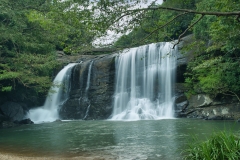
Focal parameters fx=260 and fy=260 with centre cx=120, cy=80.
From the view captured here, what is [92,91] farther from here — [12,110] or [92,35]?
[92,35]

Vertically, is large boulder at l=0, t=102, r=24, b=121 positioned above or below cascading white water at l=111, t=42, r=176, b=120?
below

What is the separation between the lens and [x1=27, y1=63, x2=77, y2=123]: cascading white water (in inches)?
959

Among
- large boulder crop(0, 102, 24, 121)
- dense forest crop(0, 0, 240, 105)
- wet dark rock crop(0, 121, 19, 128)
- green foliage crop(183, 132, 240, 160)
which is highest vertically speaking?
dense forest crop(0, 0, 240, 105)

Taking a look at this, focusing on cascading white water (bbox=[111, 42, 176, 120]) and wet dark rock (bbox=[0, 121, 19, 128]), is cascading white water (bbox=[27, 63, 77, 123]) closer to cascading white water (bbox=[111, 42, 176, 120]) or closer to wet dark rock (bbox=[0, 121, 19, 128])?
wet dark rock (bbox=[0, 121, 19, 128])

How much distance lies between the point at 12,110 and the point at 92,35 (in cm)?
1788

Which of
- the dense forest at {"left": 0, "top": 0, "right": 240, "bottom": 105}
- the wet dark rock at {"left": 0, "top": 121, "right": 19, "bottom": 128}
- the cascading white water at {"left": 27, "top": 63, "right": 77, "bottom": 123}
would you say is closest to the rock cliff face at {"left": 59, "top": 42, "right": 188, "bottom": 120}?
the cascading white water at {"left": 27, "top": 63, "right": 77, "bottom": 123}

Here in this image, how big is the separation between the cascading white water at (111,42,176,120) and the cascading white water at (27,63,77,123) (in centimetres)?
561

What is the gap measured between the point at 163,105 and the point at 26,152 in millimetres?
14695

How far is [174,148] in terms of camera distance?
27.2ft

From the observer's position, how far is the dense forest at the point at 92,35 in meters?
5.52

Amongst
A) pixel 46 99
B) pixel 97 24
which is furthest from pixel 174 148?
pixel 46 99

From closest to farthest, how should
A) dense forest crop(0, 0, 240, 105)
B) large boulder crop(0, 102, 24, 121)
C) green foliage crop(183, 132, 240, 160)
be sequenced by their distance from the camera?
green foliage crop(183, 132, 240, 160), dense forest crop(0, 0, 240, 105), large boulder crop(0, 102, 24, 121)

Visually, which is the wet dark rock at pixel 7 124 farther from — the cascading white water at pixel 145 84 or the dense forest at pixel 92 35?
the cascading white water at pixel 145 84

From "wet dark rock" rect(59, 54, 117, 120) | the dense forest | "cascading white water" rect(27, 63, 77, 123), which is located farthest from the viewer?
"cascading white water" rect(27, 63, 77, 123)
